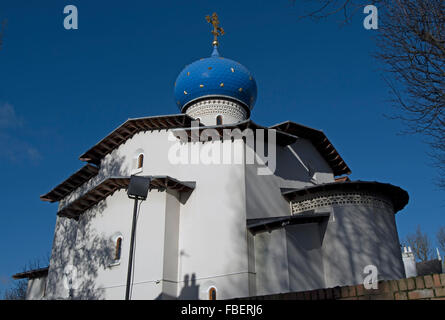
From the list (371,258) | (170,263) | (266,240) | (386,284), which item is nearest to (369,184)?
(371,258)

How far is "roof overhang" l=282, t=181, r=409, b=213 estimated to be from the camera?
12.1m

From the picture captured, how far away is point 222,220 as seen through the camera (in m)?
11.9

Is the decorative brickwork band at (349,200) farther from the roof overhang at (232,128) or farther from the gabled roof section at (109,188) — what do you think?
the gabled roof section at (109,188)

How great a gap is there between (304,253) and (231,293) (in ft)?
8.24

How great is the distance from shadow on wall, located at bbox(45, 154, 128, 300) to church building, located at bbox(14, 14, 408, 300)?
0.04m

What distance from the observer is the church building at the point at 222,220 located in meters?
11.3

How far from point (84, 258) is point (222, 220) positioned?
199 inches

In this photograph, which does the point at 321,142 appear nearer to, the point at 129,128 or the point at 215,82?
the point at 215,82

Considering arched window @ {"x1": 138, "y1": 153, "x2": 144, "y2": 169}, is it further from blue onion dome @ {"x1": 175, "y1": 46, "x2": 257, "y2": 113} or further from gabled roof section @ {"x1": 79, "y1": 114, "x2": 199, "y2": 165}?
blue onion dome @ {"x1": 175, "y1": 46, "x2": 257, "y2": 113}

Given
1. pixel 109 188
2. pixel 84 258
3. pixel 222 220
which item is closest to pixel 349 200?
pixel 222 220

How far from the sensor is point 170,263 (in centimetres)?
1155

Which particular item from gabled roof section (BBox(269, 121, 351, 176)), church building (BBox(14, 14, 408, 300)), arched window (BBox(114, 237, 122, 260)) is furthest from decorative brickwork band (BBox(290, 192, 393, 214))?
arched window (BBox(114, 237, 122, 260))
